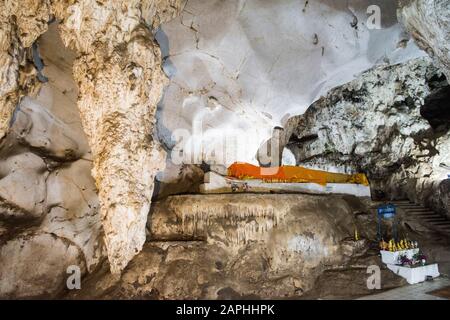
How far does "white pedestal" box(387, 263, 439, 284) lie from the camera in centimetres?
966

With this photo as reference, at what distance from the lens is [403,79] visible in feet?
54.9

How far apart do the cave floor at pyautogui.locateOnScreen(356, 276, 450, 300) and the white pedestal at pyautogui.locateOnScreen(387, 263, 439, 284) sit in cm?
18

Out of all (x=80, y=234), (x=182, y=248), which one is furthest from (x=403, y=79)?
(x=80, y=234)

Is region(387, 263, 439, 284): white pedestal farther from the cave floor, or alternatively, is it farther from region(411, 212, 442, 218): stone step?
region(411, 212, 442, 218): stone step

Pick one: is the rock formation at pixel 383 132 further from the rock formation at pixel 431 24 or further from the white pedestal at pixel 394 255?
the rock formation at pixel 431 24

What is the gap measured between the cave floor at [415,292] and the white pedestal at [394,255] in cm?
84

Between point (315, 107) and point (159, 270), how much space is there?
36.8 ft

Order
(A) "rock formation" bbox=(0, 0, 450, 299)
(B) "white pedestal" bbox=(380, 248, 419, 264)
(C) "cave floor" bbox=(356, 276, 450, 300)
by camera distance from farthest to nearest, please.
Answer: (B) "white pedestal" bbox=(380, 248, 419, 264), (A) "rock formation" bbox=(0, 0, 450, 299), (C) "cave floor" bbox=(356, 276, 450, 300)

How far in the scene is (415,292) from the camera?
882cm

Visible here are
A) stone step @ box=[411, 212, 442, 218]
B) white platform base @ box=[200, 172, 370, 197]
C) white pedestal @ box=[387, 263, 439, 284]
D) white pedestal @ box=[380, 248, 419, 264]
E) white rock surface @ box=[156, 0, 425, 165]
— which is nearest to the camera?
white pedestal @ box=[387, 263, 439, 284]

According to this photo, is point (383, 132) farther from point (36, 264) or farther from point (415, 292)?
point (36, 264)

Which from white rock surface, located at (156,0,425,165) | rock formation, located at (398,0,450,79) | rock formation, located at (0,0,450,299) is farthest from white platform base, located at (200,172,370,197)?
rock formation, located at (398,0,450,79)

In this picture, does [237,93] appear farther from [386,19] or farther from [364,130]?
[364,130]

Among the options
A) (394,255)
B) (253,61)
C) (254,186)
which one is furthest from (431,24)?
(254,186)
